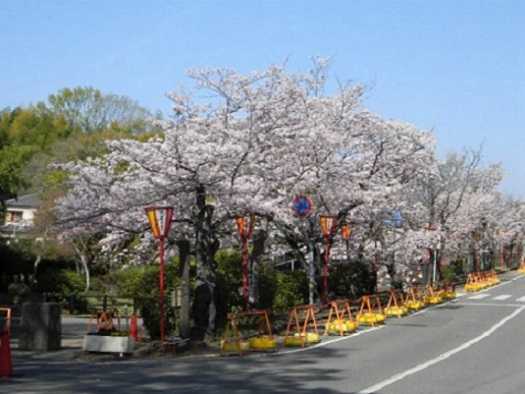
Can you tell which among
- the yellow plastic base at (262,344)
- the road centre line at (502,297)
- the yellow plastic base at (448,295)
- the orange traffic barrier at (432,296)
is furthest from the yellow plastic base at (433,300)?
the yellow plastic base at (262,344)

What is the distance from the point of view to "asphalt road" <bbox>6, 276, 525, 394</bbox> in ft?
44.1

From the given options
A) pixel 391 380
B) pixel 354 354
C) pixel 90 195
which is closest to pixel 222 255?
pixel 90 195

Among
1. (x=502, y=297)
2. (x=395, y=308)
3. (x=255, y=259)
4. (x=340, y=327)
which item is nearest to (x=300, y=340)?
(x=340, y=327)

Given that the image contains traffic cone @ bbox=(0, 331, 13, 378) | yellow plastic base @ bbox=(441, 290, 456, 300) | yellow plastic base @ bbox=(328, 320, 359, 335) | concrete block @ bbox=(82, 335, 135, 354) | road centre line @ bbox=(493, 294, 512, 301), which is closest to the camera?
traffic cone @ bbox=(0, 331, 13, 378)

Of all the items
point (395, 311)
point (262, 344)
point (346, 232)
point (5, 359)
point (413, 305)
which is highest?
point (346, 232)

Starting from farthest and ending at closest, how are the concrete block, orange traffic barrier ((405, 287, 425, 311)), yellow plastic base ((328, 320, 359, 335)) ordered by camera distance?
orange traffic barrier ((405, 287, 425, 311))
yellow plastic base ((328, 320, 359, 335))
the concrete block

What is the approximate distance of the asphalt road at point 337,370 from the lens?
13.4 m

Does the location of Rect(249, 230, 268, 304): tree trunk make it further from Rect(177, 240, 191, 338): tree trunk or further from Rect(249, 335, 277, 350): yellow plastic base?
Rect(249, 335, 277, 350): yellow plastic base

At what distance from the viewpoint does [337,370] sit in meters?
15.6

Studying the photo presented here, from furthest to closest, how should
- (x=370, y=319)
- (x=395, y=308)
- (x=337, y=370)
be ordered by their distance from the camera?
(x=395, y=308)
(x=370, y=319)
(x=337, y=370)

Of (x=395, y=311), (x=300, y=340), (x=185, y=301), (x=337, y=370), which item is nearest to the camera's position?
(x=337, y=370)

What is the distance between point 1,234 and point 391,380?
3180 cm

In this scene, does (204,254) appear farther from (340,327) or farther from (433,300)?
(433,300)

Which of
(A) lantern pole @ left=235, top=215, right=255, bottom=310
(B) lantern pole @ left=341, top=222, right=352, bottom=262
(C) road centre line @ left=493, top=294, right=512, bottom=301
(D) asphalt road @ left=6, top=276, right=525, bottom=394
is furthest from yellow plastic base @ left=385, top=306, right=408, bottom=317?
(C) road centre line @ left=493, top=294, right=512, bottom=301
